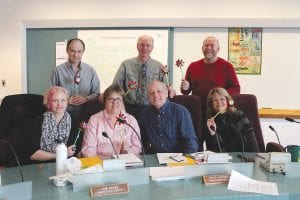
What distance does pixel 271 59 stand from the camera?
153 inches

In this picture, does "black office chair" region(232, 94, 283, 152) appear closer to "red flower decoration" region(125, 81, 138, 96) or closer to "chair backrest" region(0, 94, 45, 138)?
"red flower decoration" region(125, 81, 138, 96)

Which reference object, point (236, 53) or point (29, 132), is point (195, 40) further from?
point (29, 132)

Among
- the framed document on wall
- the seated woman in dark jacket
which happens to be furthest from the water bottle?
the framed document on wall

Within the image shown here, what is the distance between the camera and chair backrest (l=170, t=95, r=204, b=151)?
2.76 m

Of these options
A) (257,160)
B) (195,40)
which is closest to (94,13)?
(195,40)

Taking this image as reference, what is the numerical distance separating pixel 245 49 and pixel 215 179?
2.48 m

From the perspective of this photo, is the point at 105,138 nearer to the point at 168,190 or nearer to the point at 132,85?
the point at 132,85

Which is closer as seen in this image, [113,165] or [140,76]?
[113,165]

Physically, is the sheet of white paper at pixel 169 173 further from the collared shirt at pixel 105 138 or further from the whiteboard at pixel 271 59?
the whiteboard at pixel 271 59

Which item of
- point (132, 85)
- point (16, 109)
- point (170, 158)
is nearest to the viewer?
point (170, 158)

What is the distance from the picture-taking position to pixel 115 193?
62.4 inches

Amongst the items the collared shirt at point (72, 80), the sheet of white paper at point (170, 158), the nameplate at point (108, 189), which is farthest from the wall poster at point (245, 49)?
the nameplate at point (108, 189)

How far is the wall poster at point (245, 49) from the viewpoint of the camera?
388cm

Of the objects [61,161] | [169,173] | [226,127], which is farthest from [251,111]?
[61,161]
